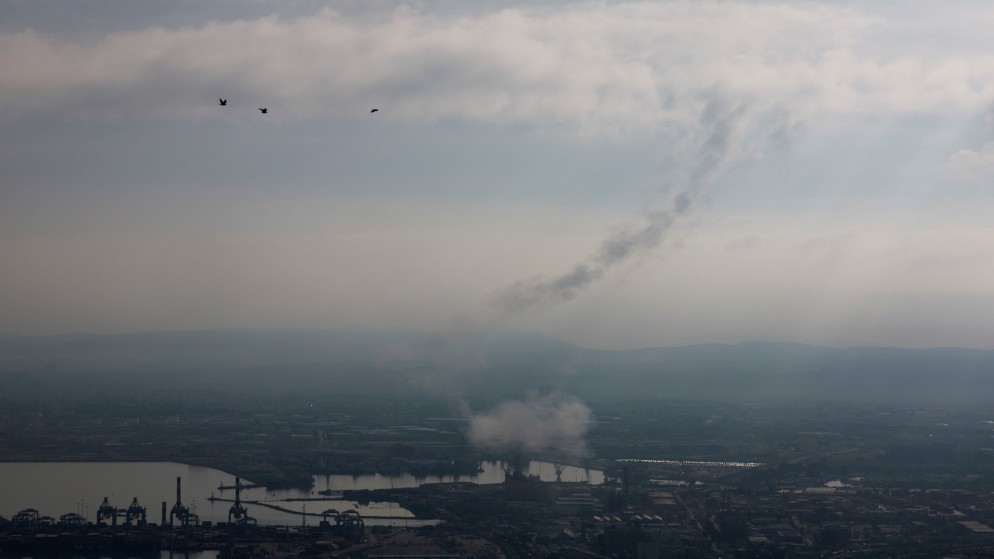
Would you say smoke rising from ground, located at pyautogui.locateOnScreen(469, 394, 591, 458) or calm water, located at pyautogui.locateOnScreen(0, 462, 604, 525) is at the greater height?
smoke rising from ground, located at pyautogui.locateOnScreen(469, 394, 591, 458)

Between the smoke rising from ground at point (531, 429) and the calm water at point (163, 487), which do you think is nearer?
the calm water at point (163, 487)

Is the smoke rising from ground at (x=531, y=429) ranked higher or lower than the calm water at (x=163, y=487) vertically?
higher

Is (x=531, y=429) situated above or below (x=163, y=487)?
above

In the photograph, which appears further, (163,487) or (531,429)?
(531,429)

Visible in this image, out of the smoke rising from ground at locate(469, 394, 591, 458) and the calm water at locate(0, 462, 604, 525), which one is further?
the smoke rising from ground at locate(469, 394, 591, 458)

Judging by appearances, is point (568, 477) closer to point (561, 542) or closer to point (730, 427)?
point (561, 542)
